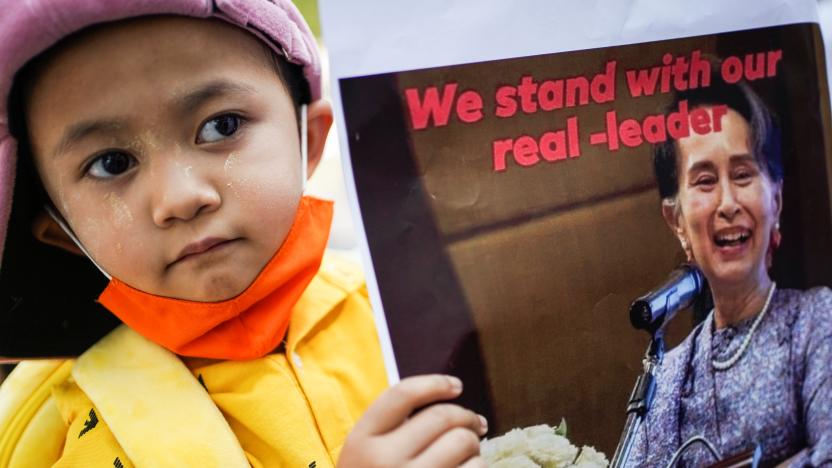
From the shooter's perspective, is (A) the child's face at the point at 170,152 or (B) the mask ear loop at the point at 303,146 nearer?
(A) the child's face at the point at 170,152

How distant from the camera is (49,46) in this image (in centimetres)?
64

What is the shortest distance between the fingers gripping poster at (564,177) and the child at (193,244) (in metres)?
0.06

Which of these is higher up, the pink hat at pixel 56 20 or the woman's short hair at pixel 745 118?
the pink hat at pixel 56 20

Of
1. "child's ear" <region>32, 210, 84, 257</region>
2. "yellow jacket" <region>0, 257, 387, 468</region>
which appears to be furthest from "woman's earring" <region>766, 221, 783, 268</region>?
"child's ear" <region>32, 210, 84, 257</region>

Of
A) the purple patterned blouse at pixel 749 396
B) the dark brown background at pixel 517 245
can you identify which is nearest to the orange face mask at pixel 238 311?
the dark brown background at pixel 517 245

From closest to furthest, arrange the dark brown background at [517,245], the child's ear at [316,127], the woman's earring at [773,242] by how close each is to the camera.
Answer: the dark brown background at [517,245], the woman's earring at [773,242], the child's ear at [316,127]

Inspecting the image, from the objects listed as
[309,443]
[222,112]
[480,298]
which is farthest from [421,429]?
[222,112]

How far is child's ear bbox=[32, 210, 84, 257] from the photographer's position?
0.79m

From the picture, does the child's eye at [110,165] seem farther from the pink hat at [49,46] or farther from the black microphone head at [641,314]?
the black microphone head at [641,314]

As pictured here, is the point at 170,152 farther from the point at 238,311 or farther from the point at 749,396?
the point at 749,396

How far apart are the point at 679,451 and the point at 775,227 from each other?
0.19 meters

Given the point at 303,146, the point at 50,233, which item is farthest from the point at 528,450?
the point at 50,233

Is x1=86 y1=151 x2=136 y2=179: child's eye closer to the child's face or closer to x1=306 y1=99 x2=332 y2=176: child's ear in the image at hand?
the child's face

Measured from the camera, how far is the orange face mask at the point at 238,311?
74 cm
